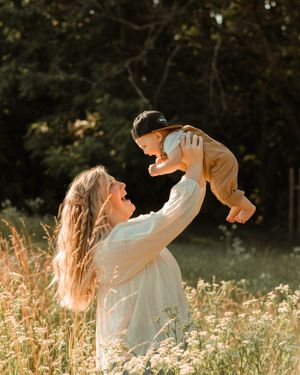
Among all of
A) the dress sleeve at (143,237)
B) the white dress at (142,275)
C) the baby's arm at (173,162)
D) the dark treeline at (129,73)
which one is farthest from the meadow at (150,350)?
the dark treeline at (129,73)

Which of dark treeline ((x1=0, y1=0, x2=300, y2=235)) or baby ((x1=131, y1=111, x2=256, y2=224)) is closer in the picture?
baby ((x1=131, y1=111, x2=256, y2=224))

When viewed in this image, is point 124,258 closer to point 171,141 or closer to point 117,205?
point 117,205

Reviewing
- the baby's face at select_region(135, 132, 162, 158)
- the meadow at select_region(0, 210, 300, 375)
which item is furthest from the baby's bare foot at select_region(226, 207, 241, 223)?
the baby's face at select_region(135, 132, 162, 158)

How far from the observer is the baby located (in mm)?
4059

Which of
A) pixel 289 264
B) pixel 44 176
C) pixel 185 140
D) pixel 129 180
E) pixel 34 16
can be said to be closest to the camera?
pixel 185 140

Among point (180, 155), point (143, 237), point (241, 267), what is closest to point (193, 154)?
point (180, 155)

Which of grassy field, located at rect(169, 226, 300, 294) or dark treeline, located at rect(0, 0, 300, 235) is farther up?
dark treeline, located at rect(0, 0, 300, 235)

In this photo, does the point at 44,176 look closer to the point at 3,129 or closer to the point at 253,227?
the point at 3,129

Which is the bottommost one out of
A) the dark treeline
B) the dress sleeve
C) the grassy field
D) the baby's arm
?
the grassy field

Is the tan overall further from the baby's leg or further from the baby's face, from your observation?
the baby's face

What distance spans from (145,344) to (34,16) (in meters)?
14.0

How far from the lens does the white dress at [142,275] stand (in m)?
3.73

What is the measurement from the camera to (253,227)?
19.5 meters

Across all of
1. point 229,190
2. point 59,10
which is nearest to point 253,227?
point 59,10
